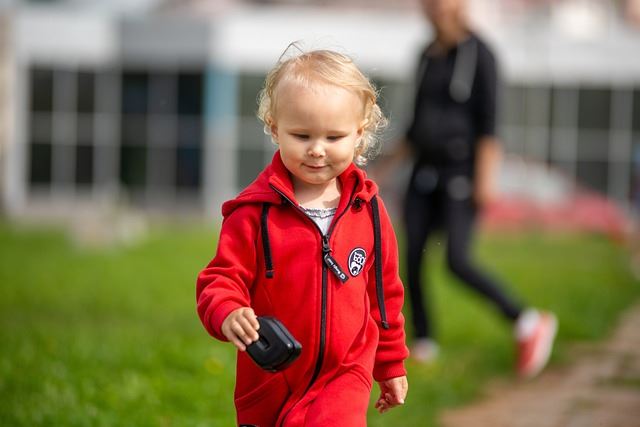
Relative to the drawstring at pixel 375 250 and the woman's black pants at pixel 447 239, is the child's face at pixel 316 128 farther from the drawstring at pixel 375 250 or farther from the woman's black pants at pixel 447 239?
the woman's black pants at pixel 447 239

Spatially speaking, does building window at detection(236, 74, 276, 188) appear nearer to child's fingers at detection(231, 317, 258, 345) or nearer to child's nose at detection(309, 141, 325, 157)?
child's nose at detection(309, 141, 325, 157)

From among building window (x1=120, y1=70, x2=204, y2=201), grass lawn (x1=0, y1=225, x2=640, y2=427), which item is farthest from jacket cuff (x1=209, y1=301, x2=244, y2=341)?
building window (x1=120, y1=70, x2=204, y2=201)

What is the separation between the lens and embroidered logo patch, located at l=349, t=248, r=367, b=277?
293cm

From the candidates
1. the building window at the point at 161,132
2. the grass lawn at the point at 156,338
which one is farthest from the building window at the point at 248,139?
the grass lawn at the point at 156,338

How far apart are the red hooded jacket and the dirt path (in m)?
2.29

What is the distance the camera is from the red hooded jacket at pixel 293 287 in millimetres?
2879

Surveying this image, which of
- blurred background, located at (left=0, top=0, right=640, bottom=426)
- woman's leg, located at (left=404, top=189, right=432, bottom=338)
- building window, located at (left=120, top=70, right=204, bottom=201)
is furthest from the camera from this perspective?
building window, located at (left=120, top=70, right=204, bottom=201)

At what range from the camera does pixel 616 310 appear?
891 cm

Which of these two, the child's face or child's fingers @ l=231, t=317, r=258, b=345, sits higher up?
the child's face

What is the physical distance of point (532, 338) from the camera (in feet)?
20.0

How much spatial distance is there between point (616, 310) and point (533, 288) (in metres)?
1.82

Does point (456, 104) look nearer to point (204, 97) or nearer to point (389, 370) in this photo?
point (389, 370)

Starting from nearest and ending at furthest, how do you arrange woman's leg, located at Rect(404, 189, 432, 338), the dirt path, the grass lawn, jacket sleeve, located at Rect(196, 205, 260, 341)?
jacket sleeve, located at Rect(196, 205, 260, 341)
the grass lawn
the dirt path
woman's leg, located at Rect(404, 189, 432, 338)

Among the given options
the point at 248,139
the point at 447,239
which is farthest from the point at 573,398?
the point at 248,139
